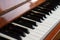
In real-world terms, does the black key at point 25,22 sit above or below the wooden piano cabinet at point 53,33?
above

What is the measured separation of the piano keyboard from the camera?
0.94 meters

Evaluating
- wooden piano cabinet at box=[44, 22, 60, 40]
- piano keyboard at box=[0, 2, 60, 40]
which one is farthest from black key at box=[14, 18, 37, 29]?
wooden piano cabinet at box=[44, 22, 60, 40]

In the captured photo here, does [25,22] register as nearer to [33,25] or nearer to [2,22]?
[33,25]

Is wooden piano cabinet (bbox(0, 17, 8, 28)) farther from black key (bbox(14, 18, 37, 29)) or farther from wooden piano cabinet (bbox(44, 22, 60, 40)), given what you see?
wooden piano cabinet (bbox(44, 22, 60, 40))

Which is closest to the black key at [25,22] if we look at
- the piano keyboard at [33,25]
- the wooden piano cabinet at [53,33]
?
the piano keyboard at [33,25]

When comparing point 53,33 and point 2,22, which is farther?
point 53,33

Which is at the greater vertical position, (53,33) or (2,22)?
(2,22)

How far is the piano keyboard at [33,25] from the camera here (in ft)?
3.10

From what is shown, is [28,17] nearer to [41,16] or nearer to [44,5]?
[41,16]

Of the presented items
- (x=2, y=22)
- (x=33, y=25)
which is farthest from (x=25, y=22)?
(x=2, y=22)

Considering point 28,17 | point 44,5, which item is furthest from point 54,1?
point 28,17

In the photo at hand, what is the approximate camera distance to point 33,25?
1092 mm

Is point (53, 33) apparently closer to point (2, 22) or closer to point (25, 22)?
point (25, 22)

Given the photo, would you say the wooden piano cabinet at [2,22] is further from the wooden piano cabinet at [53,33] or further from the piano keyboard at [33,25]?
the wooden piano cabinet at [53,33]
